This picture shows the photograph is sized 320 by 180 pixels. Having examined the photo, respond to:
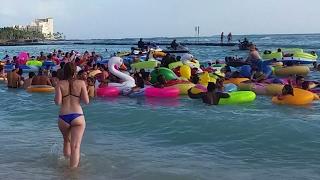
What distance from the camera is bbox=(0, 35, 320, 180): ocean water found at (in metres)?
5.82

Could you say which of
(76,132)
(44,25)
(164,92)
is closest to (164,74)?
(164,92)

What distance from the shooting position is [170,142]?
7.67 m

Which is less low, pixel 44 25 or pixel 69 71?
pixel 44 25

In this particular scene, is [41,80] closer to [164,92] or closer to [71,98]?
[164,92]

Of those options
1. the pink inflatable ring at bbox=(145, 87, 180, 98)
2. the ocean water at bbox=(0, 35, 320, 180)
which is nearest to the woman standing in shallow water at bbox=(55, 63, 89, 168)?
the ocean water at bbox=(0, 35, 320, 180)

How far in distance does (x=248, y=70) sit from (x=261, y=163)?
9.41 meters

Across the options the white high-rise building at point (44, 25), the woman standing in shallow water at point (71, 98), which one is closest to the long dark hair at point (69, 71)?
the woman standing in shallow water at point (71, 98)

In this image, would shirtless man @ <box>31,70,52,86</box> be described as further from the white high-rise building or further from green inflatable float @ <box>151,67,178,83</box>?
the white high-rise building

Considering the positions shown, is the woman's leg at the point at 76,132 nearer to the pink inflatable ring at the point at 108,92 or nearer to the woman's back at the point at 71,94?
the woman's back at the point at 71,94

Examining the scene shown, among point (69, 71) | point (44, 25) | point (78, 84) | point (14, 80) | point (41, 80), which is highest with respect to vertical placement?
point (44, 25)

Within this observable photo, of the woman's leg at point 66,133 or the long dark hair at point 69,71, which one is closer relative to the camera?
the long dark hair at point 69,71

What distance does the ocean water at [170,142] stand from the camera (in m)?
5.82

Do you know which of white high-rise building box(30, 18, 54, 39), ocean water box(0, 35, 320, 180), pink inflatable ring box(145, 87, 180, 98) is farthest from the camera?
white high-rise building box(30, 18, 54, 39)

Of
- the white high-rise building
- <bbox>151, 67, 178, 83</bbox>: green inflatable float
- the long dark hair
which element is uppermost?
the white high-rise building
